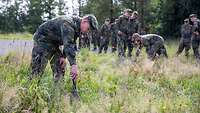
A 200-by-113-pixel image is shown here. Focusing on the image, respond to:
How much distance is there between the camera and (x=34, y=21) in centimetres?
6781

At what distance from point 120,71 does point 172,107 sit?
5.43 meters

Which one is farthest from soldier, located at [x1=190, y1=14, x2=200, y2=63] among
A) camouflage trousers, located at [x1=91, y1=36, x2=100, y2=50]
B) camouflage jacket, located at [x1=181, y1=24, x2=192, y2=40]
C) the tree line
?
the tree line

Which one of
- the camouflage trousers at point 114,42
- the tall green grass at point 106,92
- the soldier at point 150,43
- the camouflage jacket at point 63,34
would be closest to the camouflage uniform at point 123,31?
the soldier at point 150,43

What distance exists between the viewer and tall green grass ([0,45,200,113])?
711 centimetres

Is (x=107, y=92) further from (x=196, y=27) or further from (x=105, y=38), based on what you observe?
(x=105, y=38)

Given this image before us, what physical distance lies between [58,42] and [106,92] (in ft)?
5.73

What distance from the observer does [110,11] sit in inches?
2045

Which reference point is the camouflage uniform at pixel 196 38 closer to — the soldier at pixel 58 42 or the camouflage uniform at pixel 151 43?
the camouflage uniform at pixel 151 43

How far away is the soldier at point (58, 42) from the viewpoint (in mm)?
8320

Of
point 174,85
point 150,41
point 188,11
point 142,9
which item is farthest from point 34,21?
point 174,85

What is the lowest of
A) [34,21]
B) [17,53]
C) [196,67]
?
[34,21]

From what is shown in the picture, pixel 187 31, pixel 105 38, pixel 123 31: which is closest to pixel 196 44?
pixel 187 31

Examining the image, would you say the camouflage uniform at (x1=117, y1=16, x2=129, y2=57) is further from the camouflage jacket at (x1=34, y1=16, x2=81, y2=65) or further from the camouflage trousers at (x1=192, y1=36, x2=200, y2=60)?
the camouflage jacket at (x1=34, y1=16, x2=81, y2=65)

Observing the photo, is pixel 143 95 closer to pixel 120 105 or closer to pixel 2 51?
pixel 120 105
